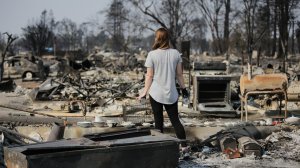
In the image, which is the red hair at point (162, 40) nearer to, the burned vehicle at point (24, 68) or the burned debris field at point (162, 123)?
the burned debris field at point (162, 123)

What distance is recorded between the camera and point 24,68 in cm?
3072

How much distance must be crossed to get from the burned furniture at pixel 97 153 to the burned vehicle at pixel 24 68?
971 inches

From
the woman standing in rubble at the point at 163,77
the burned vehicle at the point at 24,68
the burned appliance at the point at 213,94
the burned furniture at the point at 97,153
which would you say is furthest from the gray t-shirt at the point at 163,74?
the burned vehicle at the point at 24,68

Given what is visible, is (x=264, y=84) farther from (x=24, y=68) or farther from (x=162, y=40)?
(x=24, y=68)

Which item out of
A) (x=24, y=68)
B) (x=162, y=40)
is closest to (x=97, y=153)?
(x=162, y=40)

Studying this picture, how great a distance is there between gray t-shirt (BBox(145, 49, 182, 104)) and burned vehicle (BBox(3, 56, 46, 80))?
23.5m

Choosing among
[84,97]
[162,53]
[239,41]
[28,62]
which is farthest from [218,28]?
[162,53]

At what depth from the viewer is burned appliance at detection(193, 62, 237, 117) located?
11.1m

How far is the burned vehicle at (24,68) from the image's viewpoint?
30.2m

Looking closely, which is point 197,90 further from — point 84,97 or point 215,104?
point 84,97

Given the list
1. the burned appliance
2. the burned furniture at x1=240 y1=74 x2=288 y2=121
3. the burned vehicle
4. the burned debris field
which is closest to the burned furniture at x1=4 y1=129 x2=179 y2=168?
the burned debris field

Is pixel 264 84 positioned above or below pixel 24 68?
above

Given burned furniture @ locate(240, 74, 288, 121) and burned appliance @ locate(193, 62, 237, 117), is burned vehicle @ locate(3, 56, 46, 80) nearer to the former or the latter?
burned appliance @ locate(193, 62, 237, 117)

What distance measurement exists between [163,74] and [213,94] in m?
4.75
